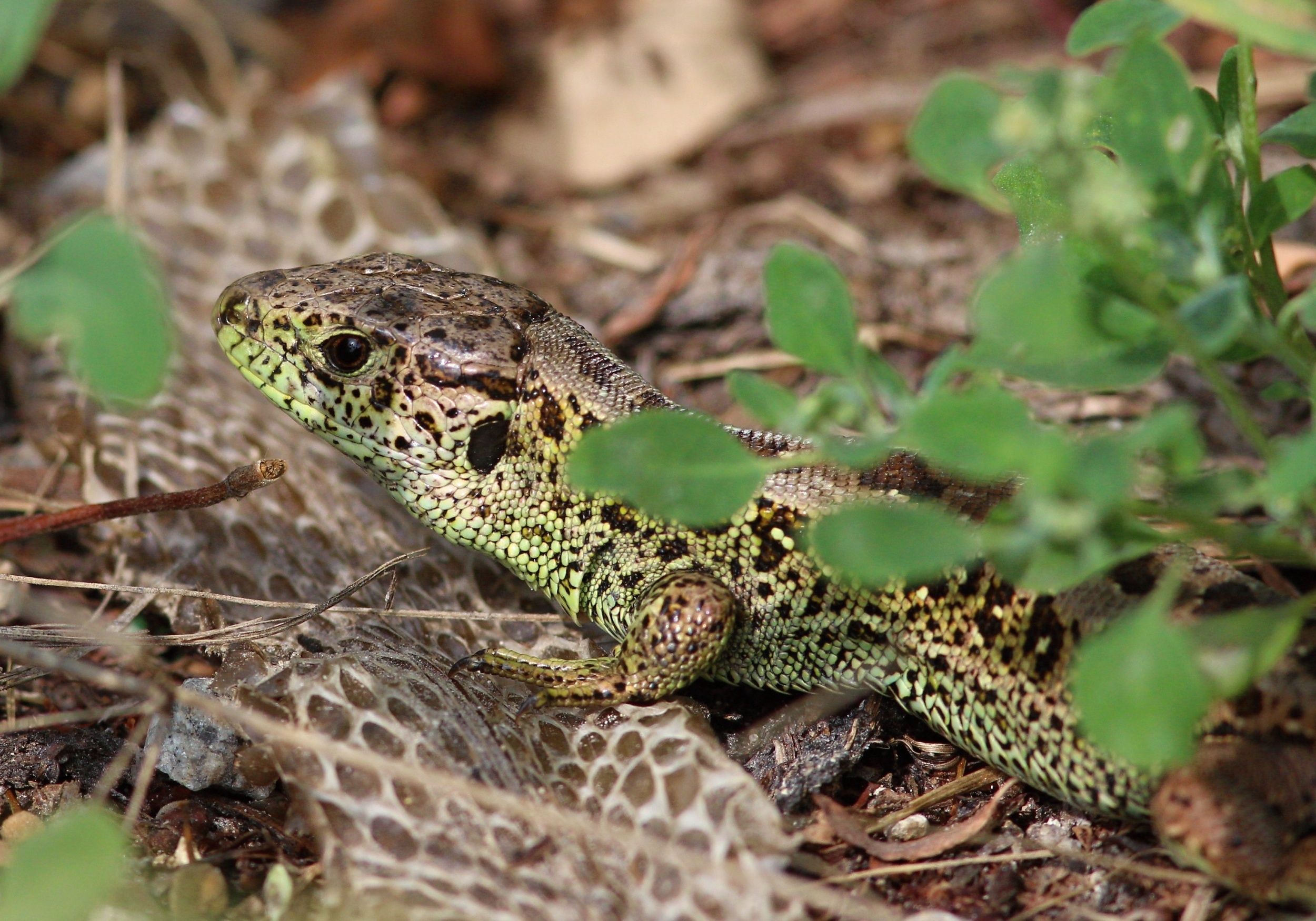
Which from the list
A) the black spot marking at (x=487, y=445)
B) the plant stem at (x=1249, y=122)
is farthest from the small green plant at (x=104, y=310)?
the plant stem at (x=1249, y=122)

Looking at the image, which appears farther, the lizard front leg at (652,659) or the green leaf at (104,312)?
the lizard front leg at (652,659)

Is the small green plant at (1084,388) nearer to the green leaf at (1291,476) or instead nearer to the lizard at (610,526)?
the green leaf at (1291,476)

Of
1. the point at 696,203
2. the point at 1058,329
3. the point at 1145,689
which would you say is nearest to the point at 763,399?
the point at 1058,329

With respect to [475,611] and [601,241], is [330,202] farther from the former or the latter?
[475,611]

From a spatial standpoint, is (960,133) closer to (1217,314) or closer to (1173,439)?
(1217,314)

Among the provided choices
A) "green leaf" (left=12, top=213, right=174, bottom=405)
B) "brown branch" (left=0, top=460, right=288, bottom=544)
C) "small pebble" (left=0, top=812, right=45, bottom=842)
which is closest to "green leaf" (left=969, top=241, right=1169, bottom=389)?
"green leaf" (left=12, top=213, right=174, bottom=405)
